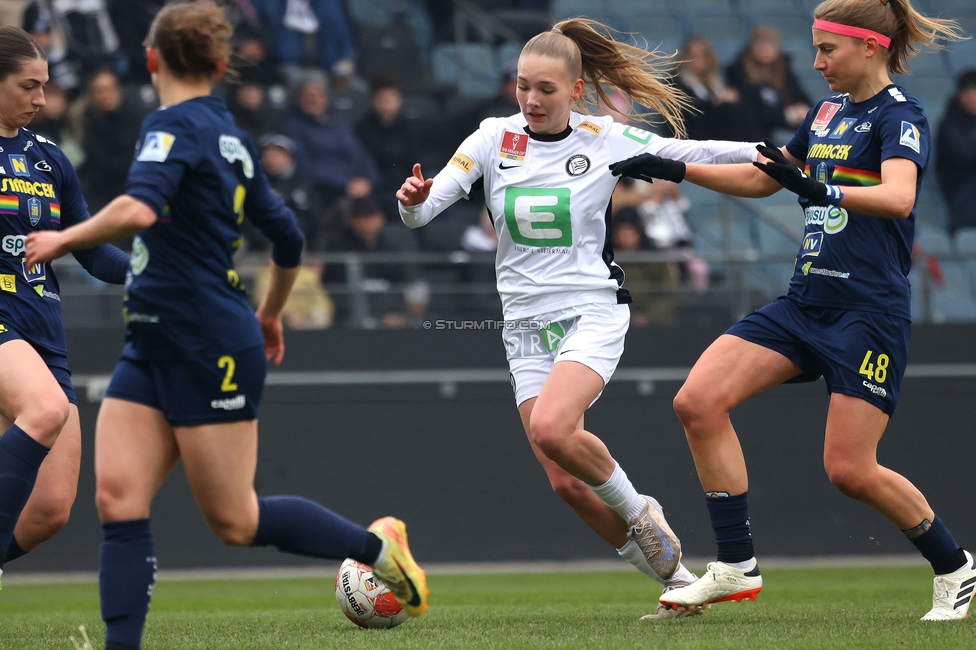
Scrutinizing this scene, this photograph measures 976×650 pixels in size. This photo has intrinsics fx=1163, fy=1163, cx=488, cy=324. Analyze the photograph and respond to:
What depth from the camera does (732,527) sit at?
4.93 meters

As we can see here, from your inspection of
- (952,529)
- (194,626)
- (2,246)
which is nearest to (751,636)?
(194,626)

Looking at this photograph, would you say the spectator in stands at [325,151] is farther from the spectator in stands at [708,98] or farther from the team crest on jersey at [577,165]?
the team crest on jersey at [577,165]

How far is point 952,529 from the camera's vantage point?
28.3 feet

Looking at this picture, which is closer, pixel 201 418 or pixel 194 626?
pixel 201 418

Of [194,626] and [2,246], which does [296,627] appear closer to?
[194,626]

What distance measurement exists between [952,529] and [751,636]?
5.03 meters

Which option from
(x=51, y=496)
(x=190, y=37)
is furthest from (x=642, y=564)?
(x=190, y=37)

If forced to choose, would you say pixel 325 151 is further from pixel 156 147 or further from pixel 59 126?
pixel 156 147

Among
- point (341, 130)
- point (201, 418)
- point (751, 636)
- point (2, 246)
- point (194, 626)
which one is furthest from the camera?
point (341, 130)

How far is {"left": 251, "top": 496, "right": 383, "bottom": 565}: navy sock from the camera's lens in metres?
3.67

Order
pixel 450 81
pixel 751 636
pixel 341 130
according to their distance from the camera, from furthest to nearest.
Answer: pixel 450 81
pixel 341 130
pixel 751 636

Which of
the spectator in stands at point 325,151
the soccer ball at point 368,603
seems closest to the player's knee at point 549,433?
the soccer ball at point 368,603

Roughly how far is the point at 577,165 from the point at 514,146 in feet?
0.96

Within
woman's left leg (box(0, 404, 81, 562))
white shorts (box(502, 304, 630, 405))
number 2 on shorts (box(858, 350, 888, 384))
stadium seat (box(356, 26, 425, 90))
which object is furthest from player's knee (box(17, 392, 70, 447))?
stadium seat (box(356, 26, 425, 90))
